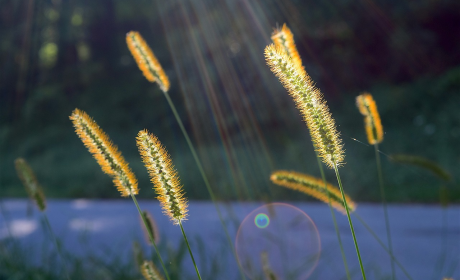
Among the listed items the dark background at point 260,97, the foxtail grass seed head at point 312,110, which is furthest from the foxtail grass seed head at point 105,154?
the dark background at point 260,97

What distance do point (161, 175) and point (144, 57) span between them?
0.70 metres

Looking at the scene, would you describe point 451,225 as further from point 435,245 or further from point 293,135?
point 293,135

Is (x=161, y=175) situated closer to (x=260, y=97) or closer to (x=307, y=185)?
(x=307, y=185)

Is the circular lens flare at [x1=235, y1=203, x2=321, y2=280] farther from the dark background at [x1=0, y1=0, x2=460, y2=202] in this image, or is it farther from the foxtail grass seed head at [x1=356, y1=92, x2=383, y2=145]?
the dark background at [x1=0, y1=0, x2=460, y2=202]

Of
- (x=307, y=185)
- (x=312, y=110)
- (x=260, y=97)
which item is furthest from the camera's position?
(x=260, y=97)

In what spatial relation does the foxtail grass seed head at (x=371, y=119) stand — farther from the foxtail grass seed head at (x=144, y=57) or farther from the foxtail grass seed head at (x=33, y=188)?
the foxtail grass seed head at (x=33, y=188)

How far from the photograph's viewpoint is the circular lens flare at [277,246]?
2396 mm

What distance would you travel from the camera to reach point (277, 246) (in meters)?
4.91

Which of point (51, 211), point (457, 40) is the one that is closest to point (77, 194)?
point (51, 211)

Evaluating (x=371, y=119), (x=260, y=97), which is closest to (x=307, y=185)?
(x=371, y=119)

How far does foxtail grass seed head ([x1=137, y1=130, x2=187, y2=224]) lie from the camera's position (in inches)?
41.1

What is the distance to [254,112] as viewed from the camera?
1285 cm

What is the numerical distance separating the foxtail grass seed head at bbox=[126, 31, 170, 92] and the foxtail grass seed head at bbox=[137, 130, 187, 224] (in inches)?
24.4

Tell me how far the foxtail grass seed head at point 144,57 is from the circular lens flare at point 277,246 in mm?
805
